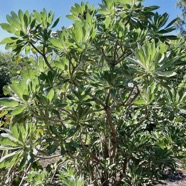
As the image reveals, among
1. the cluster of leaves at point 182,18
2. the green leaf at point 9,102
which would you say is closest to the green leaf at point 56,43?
the green leaf at point 9,102

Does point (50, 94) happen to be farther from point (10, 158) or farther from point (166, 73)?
point (166, 73)

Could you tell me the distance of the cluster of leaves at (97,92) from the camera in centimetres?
122

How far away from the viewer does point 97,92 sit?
4.56ft

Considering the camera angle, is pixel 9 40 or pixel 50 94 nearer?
pixel 50 94

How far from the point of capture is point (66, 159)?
5.99 ft

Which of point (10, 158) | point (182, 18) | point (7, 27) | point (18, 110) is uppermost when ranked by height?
point (182, 18)

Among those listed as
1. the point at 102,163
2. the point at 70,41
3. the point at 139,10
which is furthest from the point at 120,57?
the point at 102,163

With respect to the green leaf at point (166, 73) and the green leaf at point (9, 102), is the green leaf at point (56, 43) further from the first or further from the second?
the green leaf at point (166, 73)

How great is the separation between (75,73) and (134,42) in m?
0.39

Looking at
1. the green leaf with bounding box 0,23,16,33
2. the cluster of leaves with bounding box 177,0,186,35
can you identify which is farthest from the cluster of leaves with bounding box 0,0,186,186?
the cluster of leaves with bounding box 177,0,186,35

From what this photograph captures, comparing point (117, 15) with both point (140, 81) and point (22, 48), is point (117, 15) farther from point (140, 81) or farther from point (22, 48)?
point (22, 48)

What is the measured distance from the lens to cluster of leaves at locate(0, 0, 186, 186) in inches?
48.2

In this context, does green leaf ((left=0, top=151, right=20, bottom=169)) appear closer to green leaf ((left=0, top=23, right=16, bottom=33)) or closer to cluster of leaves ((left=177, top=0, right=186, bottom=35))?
green leaf ((left=0, top=23, right=16, bottom=33))

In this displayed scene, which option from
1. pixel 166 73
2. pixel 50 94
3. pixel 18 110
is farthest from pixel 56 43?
pixel 166 73
